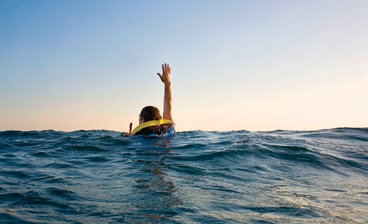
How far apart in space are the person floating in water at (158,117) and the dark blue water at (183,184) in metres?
0.38

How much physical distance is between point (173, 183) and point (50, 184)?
6.80ft

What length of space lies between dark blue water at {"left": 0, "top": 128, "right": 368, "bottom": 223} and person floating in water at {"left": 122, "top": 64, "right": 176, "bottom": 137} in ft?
1.26

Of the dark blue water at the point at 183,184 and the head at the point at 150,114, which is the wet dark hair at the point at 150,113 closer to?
the head at the point at 150,114

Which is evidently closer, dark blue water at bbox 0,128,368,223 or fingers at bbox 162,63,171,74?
dark blue water at bbox 0,128,368,223

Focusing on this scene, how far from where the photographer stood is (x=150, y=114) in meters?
10.4

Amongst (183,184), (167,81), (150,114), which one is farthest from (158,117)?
(183,184)

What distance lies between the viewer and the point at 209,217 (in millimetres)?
3994

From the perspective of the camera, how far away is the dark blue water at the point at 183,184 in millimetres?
4082

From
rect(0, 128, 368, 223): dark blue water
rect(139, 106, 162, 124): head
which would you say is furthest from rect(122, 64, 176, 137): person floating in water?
rect(0, 128, 368, 223): dark blue water

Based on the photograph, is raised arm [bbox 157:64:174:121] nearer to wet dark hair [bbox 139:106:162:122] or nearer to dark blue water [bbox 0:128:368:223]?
wet dark hair [bbox 139:106:162:122]

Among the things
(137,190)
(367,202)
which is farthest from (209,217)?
(367,202)

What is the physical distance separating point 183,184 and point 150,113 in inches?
204

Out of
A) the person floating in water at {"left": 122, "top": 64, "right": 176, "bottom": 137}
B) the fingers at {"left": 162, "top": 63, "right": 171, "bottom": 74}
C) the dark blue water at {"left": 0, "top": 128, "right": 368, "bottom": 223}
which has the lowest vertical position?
the dark blue water at {"left": 0, "top": 128, "right": 368, "bottom": 223}

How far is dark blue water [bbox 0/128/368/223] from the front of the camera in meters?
4.08
